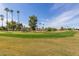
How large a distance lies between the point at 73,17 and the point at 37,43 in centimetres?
49

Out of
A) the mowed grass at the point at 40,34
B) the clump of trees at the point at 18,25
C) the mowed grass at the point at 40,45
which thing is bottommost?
the mowed grass at the point at 40,45

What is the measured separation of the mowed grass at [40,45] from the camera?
3312 mm

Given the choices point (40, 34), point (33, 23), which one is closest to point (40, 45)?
point (40, 34)

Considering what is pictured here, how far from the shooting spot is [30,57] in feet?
10.8

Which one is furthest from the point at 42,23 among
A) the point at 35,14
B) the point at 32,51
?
the point at 32,51

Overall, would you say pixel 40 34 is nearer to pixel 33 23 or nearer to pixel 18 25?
pixel 33 23

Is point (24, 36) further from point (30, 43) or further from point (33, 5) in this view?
point (33, 5)

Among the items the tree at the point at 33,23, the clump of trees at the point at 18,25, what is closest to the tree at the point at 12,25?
the clump of trees at the point at 18,25

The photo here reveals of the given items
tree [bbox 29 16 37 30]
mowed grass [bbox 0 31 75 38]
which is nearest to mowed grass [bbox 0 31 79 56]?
mowed grass [bbox 0 31 75 38]

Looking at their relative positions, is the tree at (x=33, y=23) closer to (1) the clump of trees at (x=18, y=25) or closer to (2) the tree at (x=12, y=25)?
(1) the clump of trees at (x=18, y=25)

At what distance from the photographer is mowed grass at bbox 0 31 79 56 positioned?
130 inches

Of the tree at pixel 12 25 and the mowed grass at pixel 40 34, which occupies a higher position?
the tree at pixel 12 25

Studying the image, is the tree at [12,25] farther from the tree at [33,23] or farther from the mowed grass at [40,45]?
the tree at [33,23]

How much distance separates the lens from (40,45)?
3.35 meters
